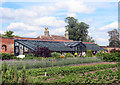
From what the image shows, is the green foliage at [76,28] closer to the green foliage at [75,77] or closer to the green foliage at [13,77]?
the green foliage at [75,77]

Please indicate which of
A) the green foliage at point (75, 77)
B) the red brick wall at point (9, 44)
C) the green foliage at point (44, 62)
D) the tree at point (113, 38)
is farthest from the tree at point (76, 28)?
the green foliage at point (75, 77)

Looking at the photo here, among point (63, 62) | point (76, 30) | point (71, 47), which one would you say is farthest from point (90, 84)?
point (76, 30)

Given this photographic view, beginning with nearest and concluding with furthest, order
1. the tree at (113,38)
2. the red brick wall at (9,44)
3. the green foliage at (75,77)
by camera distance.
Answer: the green foliage at (75,77) < the red brick wall at (9,44) < the tree at (113,38)

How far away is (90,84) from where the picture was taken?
8406 millimetres

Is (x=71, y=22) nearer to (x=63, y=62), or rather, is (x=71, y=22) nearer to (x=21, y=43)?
(x=21, y=43)

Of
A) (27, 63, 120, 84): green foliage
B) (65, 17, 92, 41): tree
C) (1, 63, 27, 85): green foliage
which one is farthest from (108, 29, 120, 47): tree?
(1, 63, 27, 85): green foliage

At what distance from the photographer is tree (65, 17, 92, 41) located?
4899 centimetres

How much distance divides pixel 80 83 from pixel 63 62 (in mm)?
8705

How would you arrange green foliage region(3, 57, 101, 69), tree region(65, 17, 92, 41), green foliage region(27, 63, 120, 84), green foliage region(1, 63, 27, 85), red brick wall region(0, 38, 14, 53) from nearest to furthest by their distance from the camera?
green foliage region(1, 63, 27, 85)
green foliage region(27, 63, 120, 84)
green foliage region(3, 57, 101, 69)
red brick wall region(0, 38, 14, 53)
tree region(65, 17, 92, 41)

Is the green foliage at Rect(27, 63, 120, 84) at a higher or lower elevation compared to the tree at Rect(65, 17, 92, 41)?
lower

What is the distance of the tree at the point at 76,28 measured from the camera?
4899 cm

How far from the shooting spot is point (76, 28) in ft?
160

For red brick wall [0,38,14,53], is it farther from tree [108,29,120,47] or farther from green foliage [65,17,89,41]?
tree [108,29,120,47]

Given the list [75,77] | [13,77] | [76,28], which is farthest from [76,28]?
[13,77]
